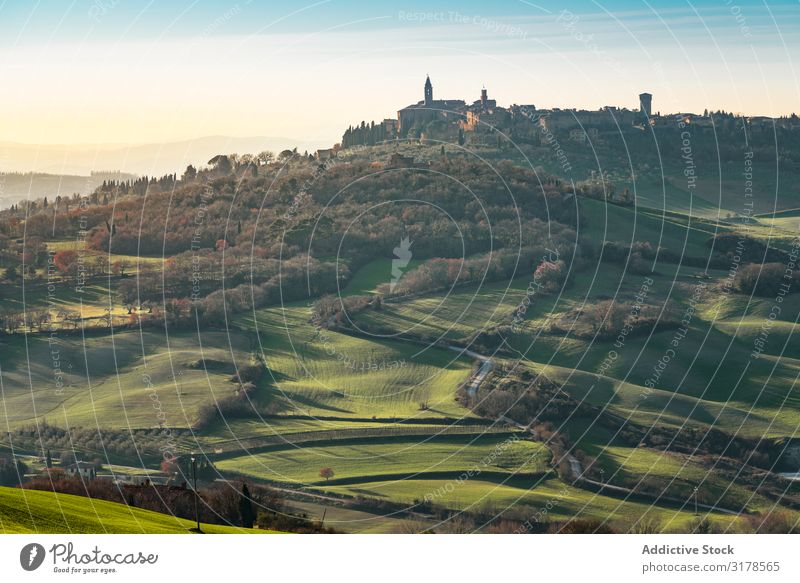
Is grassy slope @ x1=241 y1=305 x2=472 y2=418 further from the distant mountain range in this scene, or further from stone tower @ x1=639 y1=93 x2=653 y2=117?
stone tower @ x1=639 y1=93 x2=653 y2=117

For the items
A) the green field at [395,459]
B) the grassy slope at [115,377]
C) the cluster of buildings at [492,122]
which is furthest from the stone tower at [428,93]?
the green field at [395,459]

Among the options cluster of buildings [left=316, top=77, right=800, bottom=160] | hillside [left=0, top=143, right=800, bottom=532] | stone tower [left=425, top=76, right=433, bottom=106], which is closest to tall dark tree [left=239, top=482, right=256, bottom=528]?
hillside [left=0, top=143, right=800, bottom=532]

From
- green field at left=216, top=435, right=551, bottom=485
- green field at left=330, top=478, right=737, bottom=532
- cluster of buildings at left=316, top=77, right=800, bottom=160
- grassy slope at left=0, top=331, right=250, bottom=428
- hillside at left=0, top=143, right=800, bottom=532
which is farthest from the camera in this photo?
cluster of buildings at left=316, top=77, right=800, bottom=160

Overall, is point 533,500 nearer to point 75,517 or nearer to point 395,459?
point 395,459

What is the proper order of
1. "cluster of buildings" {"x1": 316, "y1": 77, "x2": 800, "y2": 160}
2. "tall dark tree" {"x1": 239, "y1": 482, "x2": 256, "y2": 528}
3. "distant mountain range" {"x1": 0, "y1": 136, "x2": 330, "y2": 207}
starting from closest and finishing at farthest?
"tall dark tree" {"x1": 239, "y1": 482, "x2": 256, "y2": 528} < "distant mountain range" {"x1": 0, "y1": 136, "x2": 330, "y2": 207} < "cluster of buildings" {"x1": 316, "y1": 77, "x2": 800, "y2": 160}

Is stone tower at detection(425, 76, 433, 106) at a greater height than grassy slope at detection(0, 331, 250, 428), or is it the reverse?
stone tower at detection(425, 76, 433, 106)

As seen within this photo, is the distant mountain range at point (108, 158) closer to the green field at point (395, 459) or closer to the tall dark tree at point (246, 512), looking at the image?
the green field at point (395, 459)

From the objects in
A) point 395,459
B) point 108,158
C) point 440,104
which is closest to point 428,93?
point 440,104
